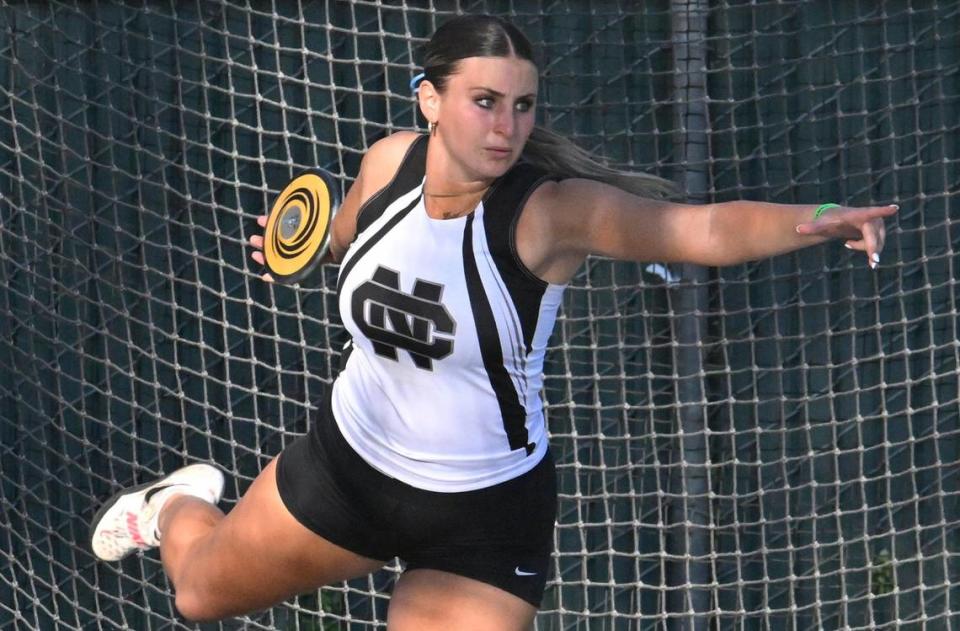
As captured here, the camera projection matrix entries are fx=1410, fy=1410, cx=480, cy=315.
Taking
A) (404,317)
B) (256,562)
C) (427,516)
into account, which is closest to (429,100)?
(404,317)

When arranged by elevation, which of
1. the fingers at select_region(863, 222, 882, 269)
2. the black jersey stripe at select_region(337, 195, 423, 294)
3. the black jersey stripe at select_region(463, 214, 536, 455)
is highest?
the fingers at select_region(863, 222, 882, 269)

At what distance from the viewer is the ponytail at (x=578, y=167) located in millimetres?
3018

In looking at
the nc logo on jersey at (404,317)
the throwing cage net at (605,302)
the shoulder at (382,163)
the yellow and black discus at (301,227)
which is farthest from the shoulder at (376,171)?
the throwing cage net at (605,302)

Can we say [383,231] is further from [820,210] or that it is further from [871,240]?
[871,240]

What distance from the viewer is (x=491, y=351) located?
9.41 ft

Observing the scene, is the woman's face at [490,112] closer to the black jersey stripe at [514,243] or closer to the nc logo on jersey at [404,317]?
the black jersey stripe at [514,243]

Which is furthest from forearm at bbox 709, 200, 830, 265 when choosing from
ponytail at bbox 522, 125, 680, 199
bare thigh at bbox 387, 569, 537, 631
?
bare thigh at bbox 387, 569, 537, 631

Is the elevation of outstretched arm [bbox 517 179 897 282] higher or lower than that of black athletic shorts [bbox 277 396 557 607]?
higher

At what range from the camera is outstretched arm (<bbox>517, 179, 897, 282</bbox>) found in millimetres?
2506

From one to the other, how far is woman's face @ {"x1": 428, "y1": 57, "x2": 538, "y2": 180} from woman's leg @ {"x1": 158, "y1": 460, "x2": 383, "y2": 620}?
35.4 inches

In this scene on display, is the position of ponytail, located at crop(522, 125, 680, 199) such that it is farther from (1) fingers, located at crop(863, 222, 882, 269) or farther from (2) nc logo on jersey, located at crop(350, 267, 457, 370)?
(1) fingers, located at crop(863, 222, 882, 269)

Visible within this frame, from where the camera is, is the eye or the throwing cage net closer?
the eye

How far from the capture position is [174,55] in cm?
479

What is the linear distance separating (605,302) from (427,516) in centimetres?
197
